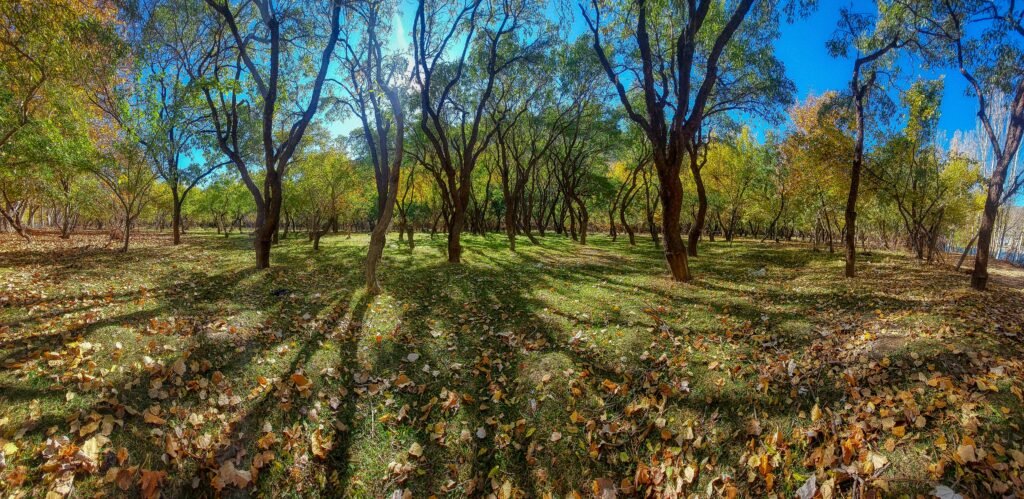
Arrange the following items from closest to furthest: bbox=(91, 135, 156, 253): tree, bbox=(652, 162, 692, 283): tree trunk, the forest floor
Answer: the forest floor
bbox=(652, 162, 692, 283): tree trunk
bbox=(91, 135, 156, 253): tree

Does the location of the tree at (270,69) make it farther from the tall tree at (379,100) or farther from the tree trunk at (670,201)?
the tree trunk at (670,201)

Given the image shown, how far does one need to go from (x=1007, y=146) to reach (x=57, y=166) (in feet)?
91.8

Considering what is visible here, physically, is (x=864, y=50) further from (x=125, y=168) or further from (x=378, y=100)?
(x=125, y=168)

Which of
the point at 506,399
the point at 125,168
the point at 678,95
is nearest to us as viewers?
the point at 506,399

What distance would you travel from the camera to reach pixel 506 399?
217 inches

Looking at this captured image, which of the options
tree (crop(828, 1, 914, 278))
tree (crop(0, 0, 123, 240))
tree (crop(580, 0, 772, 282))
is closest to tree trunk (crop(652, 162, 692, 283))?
tree (crop(580, 0, 772, 282))

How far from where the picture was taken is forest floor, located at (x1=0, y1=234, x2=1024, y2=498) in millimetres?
3854

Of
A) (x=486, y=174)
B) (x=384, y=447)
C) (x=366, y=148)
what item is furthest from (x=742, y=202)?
(x=384, y=447)

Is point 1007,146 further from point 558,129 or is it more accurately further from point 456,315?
point 558,129

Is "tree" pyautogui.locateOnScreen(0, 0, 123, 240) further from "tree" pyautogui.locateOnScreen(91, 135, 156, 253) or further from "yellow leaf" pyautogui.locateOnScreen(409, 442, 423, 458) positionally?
"yellow leaf" pyautogui.locateOnScreen(409, 442, 423, 458)

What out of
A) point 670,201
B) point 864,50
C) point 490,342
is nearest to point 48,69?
point 490,342

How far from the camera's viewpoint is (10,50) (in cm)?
1088

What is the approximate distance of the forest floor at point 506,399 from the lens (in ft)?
12.6

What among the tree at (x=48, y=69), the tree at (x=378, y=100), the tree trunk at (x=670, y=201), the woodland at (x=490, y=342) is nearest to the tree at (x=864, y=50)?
the woodland at (x=490, y=342)
